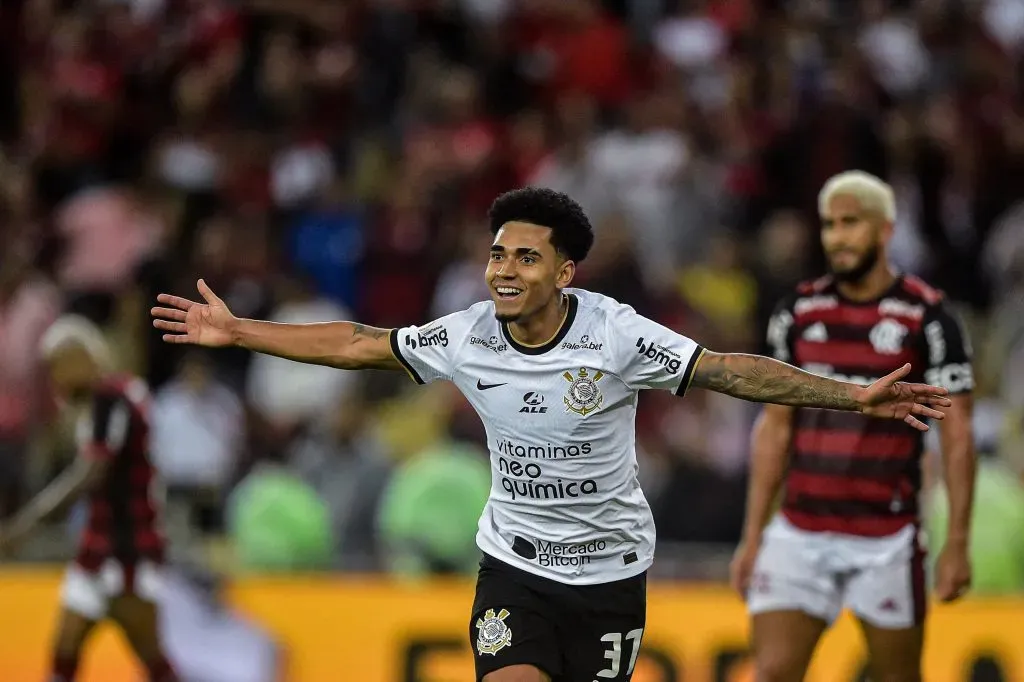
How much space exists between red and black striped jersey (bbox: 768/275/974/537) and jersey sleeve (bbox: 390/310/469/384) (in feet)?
5.98

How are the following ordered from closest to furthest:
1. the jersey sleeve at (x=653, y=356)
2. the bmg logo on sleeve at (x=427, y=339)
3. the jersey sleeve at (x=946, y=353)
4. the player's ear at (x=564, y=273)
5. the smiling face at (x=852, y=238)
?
the jersey sleeve at (x=653, y=356) → the player's ear at (x=564, y=273) → the bmg logo on sleeve at (x=427, y=339) → the jersey sleeve at (x=946, y=353) → the smiling face at (x=852, y=238)

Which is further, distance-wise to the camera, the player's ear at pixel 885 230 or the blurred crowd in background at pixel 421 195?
the blurred crowd in background at pixel 421 195

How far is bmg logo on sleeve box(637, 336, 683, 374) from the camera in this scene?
6016 mm

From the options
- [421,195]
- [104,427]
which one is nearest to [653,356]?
[104,427]

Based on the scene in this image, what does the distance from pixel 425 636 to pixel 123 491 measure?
202cm

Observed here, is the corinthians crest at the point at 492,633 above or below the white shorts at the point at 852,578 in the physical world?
below

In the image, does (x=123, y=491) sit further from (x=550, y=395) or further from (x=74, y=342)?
(x=550, y=395)

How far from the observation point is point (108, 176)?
14461 mm

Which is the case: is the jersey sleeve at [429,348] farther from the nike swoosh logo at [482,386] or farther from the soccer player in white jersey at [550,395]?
the nike swoosh logo at [482,386]

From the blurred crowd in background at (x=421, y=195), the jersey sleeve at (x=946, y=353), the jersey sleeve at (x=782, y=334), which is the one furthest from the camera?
the blurred crowd in background at (x=421, y=195)

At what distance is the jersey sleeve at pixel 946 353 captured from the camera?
7.16 meters

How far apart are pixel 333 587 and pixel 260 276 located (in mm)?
3580

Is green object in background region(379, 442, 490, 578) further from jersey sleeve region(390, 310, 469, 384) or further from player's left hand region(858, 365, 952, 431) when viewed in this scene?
player's left hand region(858, 365, 952, 431)

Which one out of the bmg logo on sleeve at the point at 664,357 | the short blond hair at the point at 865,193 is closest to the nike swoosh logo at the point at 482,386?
the bmg logo on sleeve at the point at 664,357
